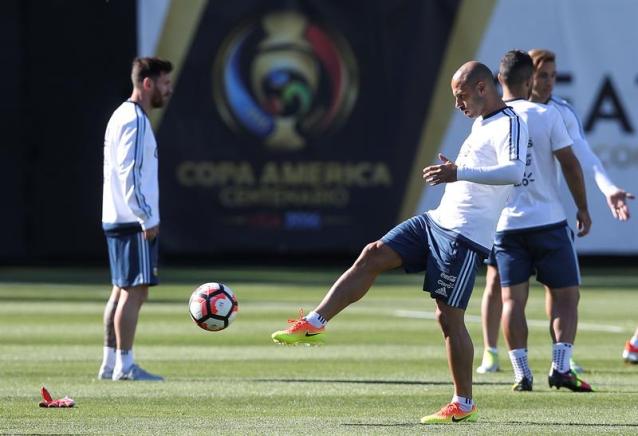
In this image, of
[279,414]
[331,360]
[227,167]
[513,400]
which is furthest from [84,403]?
[227,167]

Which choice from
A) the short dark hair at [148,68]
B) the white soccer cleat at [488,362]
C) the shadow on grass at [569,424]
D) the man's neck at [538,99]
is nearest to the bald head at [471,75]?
the shadow on grass at [569,424]

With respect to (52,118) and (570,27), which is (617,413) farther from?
(52,118)

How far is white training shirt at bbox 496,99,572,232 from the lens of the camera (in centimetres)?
1077

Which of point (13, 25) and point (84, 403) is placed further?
point (13, 25)

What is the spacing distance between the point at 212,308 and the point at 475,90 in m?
2.35

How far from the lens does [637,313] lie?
60.9ft

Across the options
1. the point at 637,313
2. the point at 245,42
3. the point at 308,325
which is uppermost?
the point at 245,42

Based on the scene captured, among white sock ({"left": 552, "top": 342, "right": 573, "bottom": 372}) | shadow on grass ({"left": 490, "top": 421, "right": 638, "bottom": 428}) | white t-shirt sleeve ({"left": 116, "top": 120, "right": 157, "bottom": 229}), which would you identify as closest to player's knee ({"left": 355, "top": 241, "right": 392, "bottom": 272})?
shadow on grass ({"left": 490, "top": 421, "right": 638, "bottom": 428})

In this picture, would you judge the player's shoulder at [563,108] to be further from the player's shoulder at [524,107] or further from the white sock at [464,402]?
the white sock at [464,402]

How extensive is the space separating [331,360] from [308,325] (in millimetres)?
4168

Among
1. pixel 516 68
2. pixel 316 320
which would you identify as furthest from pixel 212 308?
pixel 516 68

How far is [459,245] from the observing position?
29.2 feet

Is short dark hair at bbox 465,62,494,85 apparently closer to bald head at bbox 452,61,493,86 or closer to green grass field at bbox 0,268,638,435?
bald head at bbox 452,61,493,86

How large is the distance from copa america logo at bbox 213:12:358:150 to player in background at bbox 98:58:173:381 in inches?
587
